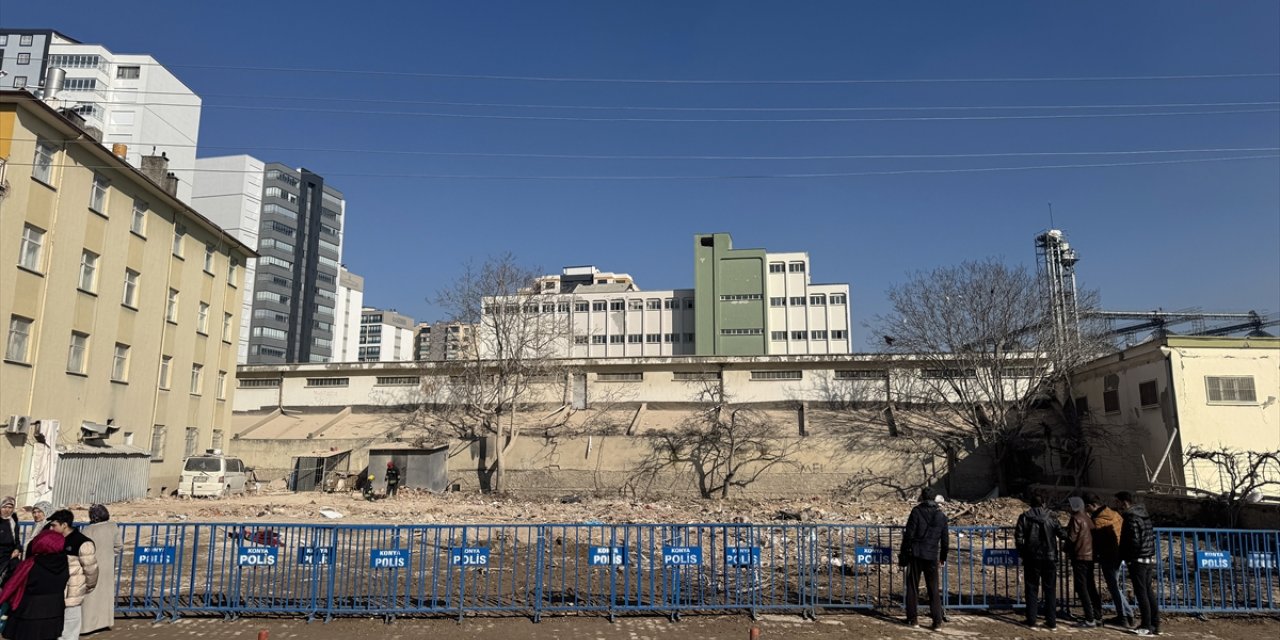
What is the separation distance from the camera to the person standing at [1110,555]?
9008mm

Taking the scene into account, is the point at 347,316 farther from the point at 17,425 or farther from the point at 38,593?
the point at 38,593

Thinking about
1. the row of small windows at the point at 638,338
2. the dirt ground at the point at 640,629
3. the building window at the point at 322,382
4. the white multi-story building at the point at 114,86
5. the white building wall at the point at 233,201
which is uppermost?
the white multi-story building at the point at 114,86

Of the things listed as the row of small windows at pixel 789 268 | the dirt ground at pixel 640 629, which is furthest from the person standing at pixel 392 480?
the row of small windows at pixel 789 268

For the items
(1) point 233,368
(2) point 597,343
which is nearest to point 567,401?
(1) point 233,368

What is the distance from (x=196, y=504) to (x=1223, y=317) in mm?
80076

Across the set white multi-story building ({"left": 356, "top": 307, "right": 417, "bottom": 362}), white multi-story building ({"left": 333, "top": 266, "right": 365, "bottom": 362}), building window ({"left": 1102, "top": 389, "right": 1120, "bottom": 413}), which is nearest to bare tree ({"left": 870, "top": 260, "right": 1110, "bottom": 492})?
building window ({"left": 1102, "top": 389, "right": 1120, "bottom": 413})

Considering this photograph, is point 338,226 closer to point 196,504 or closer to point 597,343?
point 597,343

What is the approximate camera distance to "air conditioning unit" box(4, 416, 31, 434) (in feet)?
65.9

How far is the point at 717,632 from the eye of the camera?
848 cm

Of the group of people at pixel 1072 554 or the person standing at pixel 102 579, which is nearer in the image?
the person standing at pixel 102 579

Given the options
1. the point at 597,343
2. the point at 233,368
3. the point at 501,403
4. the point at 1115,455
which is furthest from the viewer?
the point at 597,343

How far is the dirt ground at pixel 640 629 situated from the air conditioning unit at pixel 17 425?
1566 cm

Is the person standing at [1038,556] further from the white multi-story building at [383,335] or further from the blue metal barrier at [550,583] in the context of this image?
the white multi-story building at [383,335]

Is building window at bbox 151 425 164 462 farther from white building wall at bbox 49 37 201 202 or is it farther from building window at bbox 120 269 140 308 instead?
white building wall at bbox 49 37 201 202
